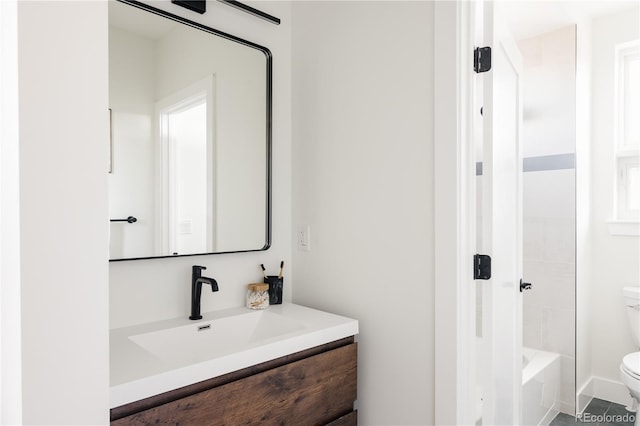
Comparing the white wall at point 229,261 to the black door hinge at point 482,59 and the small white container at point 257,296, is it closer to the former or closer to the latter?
the small white container at point 257,296

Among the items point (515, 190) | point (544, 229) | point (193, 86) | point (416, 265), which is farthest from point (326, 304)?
point (544, 229)

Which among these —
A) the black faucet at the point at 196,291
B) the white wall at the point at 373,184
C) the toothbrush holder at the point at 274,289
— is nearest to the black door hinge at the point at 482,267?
the white wall at the point at 373,184

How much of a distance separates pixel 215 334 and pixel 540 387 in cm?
182

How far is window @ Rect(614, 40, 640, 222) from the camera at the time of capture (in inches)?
104

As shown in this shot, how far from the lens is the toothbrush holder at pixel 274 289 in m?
1.73

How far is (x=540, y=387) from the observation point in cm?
225

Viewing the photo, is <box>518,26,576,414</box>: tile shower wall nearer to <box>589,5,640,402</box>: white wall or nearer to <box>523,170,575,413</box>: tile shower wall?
<box>523,170,575,413</box>: tile shower wall

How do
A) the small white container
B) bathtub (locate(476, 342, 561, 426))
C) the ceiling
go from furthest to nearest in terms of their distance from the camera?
the ceiling < bathtub (locate(476, 342, 561, 426)) < the small white container

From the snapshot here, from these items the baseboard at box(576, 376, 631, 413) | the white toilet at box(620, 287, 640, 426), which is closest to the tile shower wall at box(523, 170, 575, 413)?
the baseboard at box(576, 376, 631, 413)

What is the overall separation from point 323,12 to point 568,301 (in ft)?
7.07

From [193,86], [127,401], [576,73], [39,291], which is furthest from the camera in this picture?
[576,73]

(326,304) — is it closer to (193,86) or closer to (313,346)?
(313,346)

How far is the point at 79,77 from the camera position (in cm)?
54

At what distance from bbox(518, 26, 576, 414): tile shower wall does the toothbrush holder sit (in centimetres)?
175
